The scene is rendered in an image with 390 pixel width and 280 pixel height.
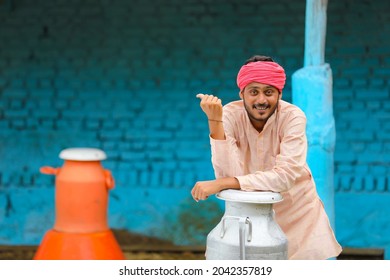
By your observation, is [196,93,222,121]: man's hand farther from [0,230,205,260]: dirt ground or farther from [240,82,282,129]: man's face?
[0,230,205,260]: dirt ground

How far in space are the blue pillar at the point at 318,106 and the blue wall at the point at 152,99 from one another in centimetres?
138

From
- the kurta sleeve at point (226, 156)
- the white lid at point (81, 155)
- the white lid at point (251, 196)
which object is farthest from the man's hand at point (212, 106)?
the white lid at point (81, 155)

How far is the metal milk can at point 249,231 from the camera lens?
3.57 m

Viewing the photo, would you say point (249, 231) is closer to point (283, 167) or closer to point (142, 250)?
point (283, 167)

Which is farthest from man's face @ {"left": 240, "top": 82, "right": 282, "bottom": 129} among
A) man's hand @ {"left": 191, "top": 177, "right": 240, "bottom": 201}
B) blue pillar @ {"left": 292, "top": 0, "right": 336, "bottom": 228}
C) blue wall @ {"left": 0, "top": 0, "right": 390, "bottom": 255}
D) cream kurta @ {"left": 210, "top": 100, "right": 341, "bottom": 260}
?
blue wall @ {"left": 0, "top": 0, "right": 390, "bottom": 255}

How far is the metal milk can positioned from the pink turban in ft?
1.57

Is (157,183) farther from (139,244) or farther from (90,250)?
(90,250)

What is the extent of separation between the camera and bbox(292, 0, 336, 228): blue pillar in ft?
16.9

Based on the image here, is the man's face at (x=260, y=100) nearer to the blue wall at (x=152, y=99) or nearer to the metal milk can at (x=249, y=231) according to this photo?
the metal milk can at (x=249, y=231)

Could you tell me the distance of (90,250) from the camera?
577 cm

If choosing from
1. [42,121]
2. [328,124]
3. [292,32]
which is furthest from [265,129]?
[42,121]

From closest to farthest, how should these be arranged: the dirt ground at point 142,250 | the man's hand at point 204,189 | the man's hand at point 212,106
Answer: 1. the man's hand at point 212,106
2. the man's hand at point 204,189
3. the dirt ground at point 142,250
